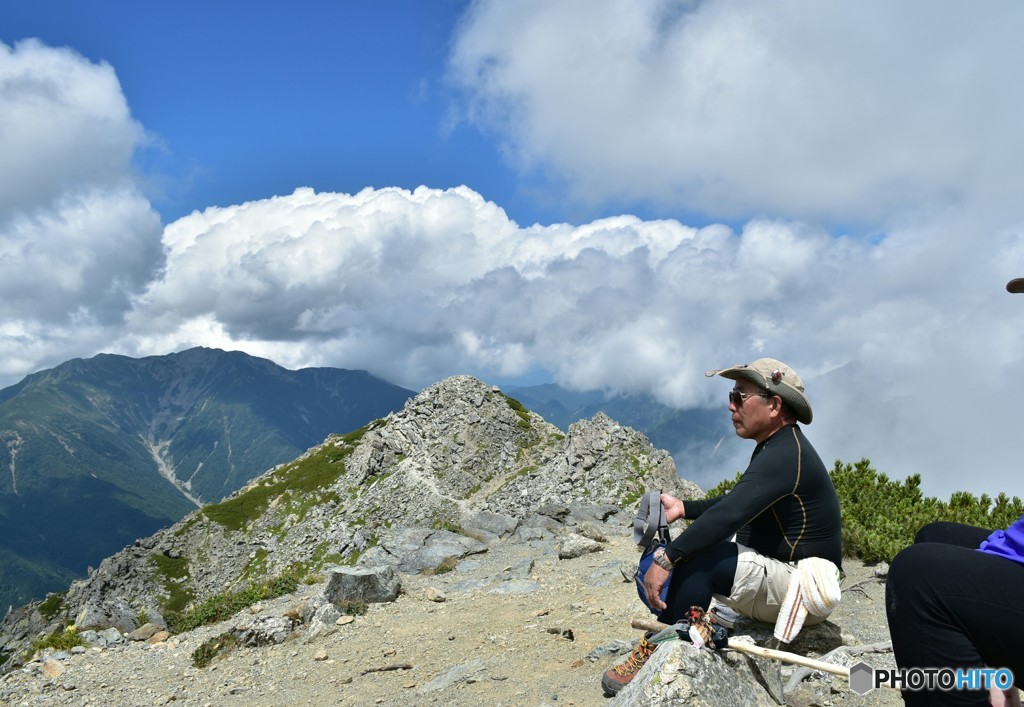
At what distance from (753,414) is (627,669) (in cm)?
298

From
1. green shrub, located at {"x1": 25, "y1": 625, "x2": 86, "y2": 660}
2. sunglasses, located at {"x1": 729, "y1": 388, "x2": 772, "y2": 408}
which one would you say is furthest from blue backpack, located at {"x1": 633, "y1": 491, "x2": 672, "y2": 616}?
green shrub, located at {"x1": 25, "y1": 625, "x2": 86, "y2": 660}

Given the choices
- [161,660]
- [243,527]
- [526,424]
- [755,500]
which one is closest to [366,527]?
[526,424]

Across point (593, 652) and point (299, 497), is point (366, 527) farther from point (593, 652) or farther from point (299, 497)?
point (593, 652)

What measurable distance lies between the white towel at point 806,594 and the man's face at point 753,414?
1.25 metres

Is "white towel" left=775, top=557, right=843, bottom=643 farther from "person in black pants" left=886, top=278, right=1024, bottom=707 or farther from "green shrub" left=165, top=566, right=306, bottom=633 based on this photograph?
"green shrub" left=165, top=566, right=306, bottom=633

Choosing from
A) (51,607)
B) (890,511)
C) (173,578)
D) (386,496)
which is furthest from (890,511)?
(51,607)

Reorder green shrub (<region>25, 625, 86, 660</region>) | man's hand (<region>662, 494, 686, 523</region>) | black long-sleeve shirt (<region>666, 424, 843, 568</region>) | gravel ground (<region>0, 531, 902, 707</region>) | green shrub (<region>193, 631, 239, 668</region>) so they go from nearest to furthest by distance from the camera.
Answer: black long-sleeve shirt (<region>666, 424, 843, 568</region>) → man's hand (<region>662, 494, 686, 523</region>) → gravel ground (<region>0, 531, 902, 707</region>) → green shrub (<region>193, 631, 239, 668</region>) → green shrub (<region>25, 625, 86, 660</region>)

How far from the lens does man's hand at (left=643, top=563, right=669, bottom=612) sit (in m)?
5.95

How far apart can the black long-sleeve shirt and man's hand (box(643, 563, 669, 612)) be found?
0.79 ft

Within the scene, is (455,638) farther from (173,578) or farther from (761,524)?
(173,578)

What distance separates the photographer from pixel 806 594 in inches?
231

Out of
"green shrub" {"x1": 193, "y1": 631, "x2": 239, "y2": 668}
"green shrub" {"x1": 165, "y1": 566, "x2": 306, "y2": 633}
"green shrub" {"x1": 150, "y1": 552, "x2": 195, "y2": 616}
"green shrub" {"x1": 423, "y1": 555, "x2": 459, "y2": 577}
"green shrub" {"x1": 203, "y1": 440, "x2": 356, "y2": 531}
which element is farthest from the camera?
"green shrub" {"x1": 203, "y1": 440, "x2": 356, "y2": 531}

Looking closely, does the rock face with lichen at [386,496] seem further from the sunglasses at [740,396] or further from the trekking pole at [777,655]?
the sunglasses at [740,396]

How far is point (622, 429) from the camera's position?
143ft
